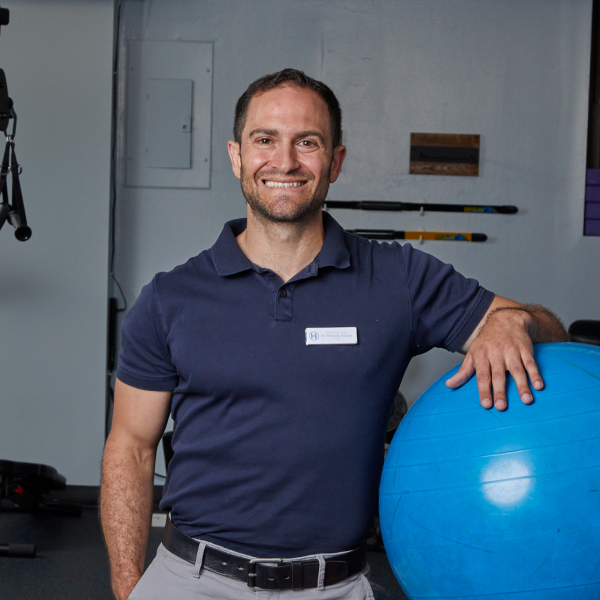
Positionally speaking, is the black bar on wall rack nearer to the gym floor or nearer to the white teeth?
the gym floor

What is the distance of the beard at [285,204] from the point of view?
4.87ft

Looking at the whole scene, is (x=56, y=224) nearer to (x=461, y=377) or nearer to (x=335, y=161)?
(x=335, y=161)

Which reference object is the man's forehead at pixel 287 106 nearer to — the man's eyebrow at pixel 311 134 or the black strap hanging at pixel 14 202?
the man's eyebrow at pixel 311 134

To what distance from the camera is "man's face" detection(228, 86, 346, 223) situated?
1.49m

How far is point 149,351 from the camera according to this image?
146 centimetres

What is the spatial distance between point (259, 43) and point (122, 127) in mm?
838

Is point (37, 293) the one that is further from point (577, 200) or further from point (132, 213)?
point (577, 200)

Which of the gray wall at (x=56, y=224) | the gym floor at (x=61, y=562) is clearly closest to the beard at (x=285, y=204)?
the gym floor at (x=61, y=562)

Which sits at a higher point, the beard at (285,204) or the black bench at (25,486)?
the beard at (285,204)

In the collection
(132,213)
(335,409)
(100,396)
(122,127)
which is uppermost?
(122,127)

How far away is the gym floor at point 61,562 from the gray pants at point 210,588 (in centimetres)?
102

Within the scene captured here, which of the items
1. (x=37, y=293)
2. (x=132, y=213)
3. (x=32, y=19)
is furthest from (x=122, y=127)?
(x=37, y=293)

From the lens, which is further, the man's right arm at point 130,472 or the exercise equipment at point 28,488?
the exercise equipment at point 28,488

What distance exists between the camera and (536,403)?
106 centimetres
